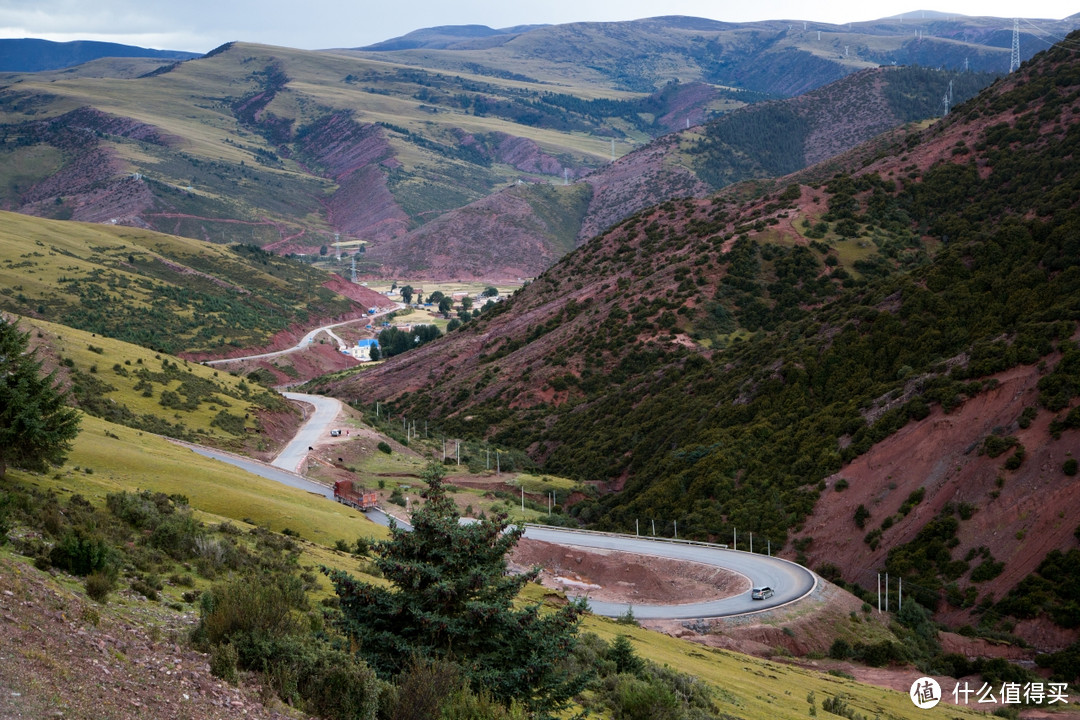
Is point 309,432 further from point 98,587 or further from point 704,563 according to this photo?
point 98,587

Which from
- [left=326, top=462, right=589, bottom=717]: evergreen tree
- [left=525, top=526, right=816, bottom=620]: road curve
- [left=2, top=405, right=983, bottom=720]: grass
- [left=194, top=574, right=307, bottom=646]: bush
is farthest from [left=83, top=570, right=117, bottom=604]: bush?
[left=525, top=526, right=816, bottom=620]: road curve

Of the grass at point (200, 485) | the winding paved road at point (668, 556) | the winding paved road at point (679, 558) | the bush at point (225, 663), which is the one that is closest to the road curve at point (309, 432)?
the winding paved road at point (668, 556)

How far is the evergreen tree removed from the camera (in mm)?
11695

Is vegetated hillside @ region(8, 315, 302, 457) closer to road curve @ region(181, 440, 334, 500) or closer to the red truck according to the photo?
road curve @ region(181, 440, 334, 500)

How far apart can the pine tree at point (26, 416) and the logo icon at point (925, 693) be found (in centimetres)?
2042

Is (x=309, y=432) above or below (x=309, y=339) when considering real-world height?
below

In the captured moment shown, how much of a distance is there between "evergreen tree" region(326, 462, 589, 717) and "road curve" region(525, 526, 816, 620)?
49.1 ft

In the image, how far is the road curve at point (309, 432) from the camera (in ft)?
143

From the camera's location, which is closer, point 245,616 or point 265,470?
point 245,616

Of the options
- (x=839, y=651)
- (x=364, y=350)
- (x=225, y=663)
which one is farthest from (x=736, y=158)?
(x=225, y=663)

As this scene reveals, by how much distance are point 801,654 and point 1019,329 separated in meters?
19.7

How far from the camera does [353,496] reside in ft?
125

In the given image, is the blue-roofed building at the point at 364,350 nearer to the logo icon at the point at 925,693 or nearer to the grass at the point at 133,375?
the grass at the point at 133,375

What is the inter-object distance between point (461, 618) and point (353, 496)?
89.2 ft
